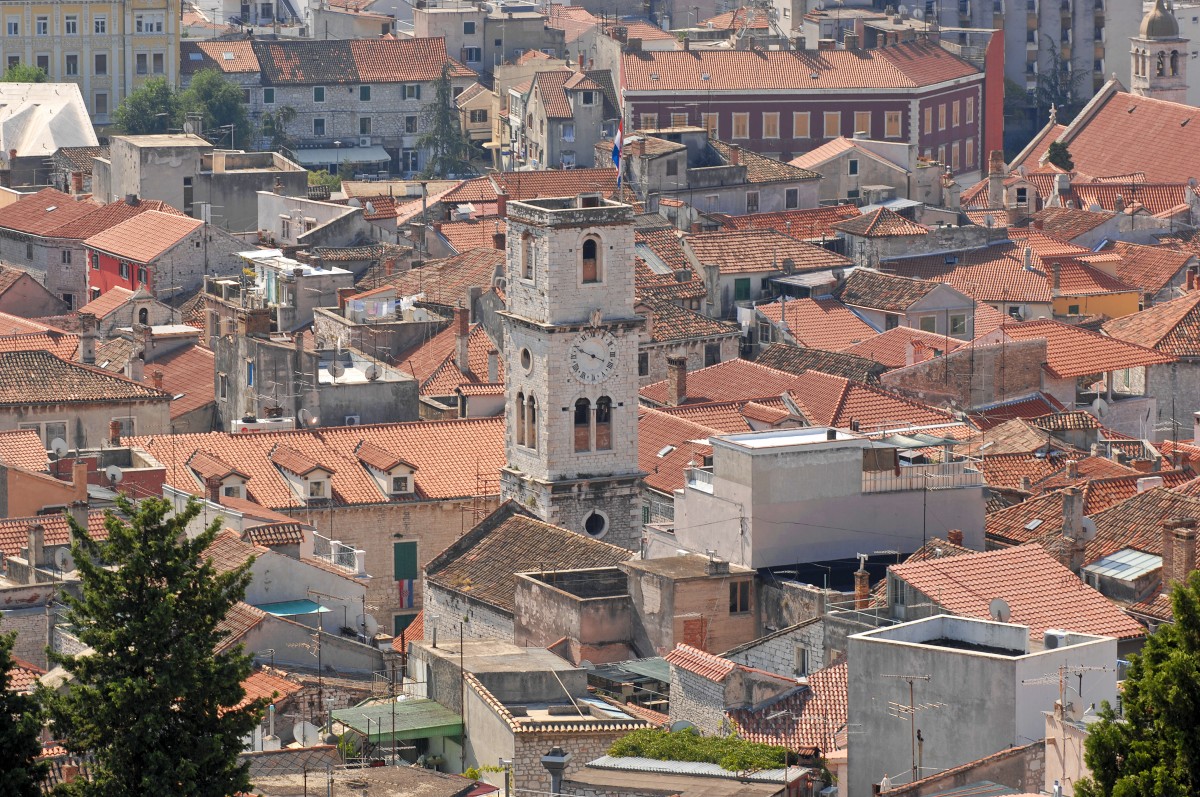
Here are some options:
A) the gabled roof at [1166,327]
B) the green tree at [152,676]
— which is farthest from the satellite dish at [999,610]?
the gabled roof at [1166,327]

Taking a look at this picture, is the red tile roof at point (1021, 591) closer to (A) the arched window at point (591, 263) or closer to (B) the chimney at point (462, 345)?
(A) the arched window at point (591, 263)

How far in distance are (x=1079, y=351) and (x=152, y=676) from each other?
54.1m

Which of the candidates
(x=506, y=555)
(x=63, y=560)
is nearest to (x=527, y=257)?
(x=506, y=555)

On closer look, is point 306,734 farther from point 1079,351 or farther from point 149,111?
point 149,111

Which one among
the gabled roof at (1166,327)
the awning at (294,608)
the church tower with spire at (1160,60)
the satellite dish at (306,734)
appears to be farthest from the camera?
the church tower with spire at (1160,60)

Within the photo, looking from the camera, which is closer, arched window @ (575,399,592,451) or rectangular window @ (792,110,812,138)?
arched window @ (575,399,592,451)

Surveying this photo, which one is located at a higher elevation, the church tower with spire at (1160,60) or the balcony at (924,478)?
the church tower with spire at (1160,60)

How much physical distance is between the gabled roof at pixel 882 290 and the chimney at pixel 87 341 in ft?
71.4

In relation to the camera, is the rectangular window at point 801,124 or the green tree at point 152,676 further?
the rectangular window at point 801,124

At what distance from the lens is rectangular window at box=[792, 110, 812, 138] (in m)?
142

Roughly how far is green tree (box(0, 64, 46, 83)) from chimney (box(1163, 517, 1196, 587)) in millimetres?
97213

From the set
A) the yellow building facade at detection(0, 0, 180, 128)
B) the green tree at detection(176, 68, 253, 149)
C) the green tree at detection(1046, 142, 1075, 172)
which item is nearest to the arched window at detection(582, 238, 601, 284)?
the green tree at detection(1046, 142, 1075, 172)

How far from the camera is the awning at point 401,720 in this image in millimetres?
55562

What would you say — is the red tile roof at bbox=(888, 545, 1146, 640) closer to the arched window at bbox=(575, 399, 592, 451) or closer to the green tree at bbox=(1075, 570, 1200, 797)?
the arched window at bbox=(575, 399, 592, 451)
